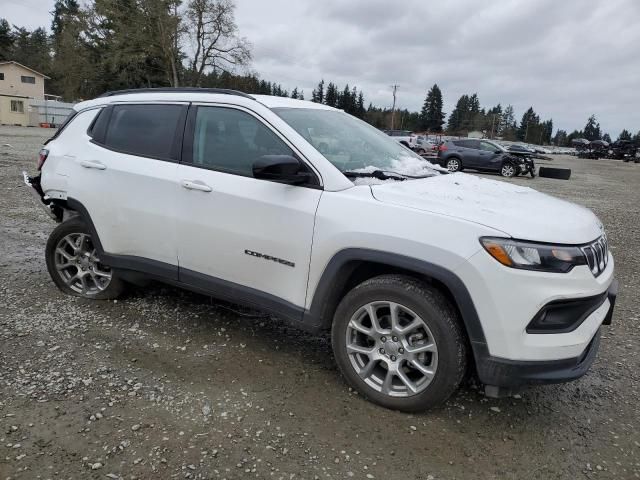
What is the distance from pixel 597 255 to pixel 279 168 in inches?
73.2

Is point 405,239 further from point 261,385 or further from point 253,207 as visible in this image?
point 261,385

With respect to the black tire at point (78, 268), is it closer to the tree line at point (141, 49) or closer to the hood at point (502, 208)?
the hood at point (502, 208)

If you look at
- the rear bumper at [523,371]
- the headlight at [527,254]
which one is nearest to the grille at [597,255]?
the headlight at [527,254]

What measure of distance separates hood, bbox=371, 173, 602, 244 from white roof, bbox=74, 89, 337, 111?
1125 millimetres

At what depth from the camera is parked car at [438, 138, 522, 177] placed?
20.4 meters

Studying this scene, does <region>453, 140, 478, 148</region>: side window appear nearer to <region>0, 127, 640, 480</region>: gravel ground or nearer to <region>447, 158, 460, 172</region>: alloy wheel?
<region>447, 158, 460, 172</region>: alloy wheel

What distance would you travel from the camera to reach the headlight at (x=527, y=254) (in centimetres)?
242

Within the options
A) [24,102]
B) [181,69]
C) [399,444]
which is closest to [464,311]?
[399,444]

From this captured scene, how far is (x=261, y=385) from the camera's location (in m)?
3.09

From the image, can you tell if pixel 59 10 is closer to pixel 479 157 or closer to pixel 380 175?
pixel 479 157

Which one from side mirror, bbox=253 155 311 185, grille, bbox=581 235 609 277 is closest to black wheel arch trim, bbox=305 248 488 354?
side mirror, bbox=253 155 311 185

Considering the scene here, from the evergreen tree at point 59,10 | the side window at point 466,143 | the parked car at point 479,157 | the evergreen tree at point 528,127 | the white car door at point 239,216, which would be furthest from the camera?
the evergreen tree at point 528,127

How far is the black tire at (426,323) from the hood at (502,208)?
0.45 m

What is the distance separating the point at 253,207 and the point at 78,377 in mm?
1540
